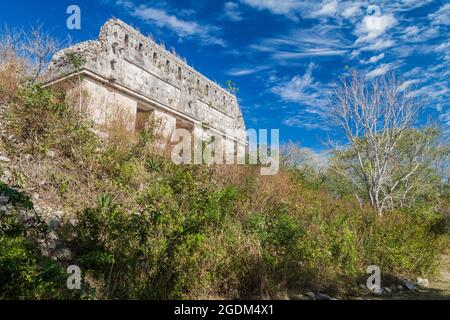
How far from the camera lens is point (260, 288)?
16.0ft

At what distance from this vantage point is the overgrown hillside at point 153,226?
165 inches

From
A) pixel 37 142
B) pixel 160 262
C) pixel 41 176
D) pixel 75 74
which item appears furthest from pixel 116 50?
pixel 160 262

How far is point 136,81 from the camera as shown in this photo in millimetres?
11445

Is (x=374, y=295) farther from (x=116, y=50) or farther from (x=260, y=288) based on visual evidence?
(x=116, y=50)

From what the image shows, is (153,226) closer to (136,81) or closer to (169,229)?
(169,229)

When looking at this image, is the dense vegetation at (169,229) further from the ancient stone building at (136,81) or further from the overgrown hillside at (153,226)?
the ancient stone building at (136,81)

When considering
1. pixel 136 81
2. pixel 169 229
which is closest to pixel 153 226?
pixel 169 229

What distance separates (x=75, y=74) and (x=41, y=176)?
4653 millimetres

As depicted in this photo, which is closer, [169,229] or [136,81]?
[169,229]

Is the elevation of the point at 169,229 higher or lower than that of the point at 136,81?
lower

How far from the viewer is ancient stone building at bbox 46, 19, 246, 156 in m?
9.78

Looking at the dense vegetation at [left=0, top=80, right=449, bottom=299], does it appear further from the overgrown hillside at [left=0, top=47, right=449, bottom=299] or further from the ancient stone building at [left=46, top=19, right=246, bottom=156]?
the ancient stone building at [left=46, top=19, right=246, bottom=156]

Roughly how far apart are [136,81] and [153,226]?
8.07 meters

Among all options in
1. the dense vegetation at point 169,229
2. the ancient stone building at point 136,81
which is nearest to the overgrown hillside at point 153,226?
the dense vegetation at point 169,229
